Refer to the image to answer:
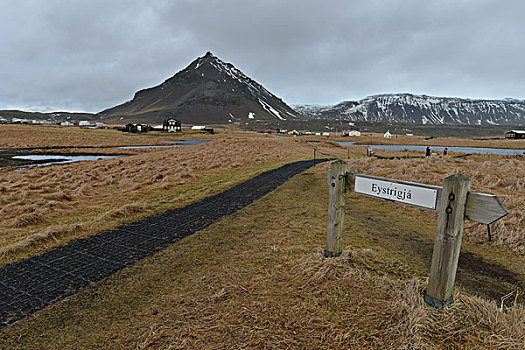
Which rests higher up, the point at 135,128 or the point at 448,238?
the point at 135,128

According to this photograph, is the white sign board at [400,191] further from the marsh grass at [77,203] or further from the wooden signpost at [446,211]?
the marsh grass at [77,203]

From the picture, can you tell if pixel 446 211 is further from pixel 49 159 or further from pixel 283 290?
pixel 49 159

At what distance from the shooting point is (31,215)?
9.09m

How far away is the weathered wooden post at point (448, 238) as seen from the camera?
336cm

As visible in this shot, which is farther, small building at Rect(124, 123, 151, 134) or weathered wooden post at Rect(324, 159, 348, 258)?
small building at Rect(124, 123, 151, 134)

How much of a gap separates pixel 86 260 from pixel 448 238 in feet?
22.3

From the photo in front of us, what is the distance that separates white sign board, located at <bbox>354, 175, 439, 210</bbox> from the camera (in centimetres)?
366

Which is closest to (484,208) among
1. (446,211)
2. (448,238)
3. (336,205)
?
(446,211)

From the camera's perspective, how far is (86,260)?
591 centimetres

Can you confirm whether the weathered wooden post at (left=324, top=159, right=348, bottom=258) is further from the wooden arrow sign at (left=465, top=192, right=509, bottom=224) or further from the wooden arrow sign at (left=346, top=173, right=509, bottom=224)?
the wooden arrow sign at (left=465, top=192, right=509, bottom=224)

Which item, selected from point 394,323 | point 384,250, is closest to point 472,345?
point 394,323

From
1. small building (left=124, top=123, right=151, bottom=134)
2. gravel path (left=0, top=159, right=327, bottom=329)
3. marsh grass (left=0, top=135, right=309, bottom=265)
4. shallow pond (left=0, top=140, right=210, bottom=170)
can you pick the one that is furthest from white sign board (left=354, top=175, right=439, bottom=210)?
small building (left=124, top=123, right=151, bottom=134)

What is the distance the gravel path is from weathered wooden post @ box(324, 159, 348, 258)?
4113 millimetres

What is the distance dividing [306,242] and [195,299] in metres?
3.14
